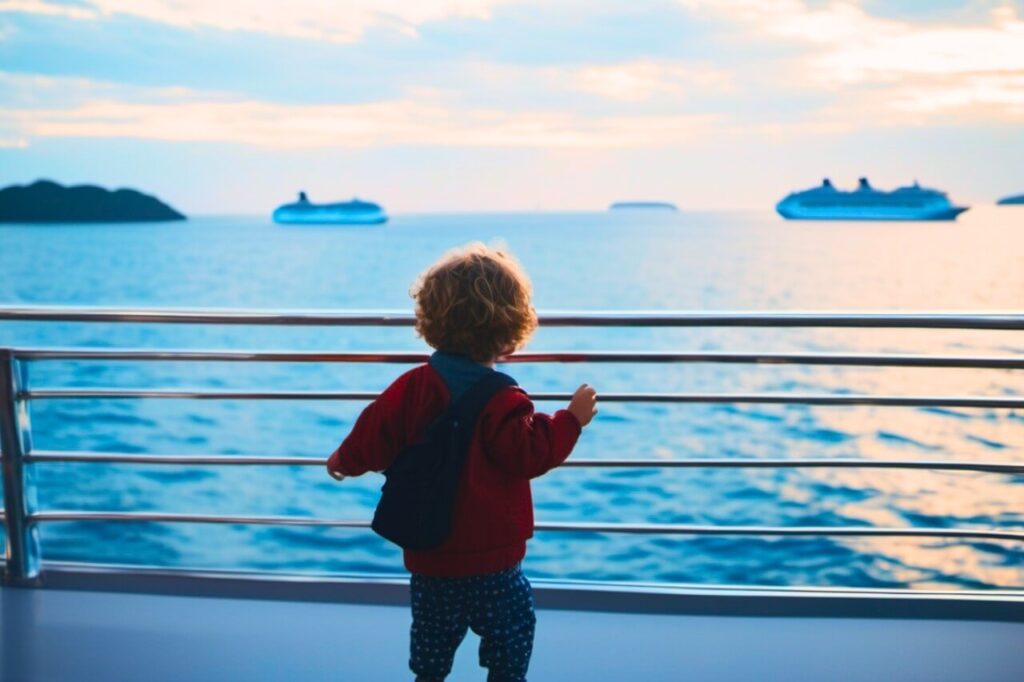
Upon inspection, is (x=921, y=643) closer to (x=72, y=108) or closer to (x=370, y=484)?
(x=370, y=484)

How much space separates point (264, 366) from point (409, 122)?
3805 cm

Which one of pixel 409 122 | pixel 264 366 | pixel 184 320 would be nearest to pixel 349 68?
pixel 409 122

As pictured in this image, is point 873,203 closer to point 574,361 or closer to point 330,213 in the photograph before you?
point 330,213

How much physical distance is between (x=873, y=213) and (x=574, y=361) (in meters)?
62.5

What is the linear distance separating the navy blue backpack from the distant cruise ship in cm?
6043

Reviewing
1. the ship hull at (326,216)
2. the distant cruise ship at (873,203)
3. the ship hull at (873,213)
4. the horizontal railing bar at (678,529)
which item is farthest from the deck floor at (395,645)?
the ship hull at (326,216)

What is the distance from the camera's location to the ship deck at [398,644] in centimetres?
176

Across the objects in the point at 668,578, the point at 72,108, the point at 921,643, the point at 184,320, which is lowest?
the point at 668,578

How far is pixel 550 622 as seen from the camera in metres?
1.97

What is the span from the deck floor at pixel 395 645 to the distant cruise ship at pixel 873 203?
5970 centimetres

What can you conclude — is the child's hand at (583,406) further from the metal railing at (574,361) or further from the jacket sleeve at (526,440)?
the metal railing at (574,361)

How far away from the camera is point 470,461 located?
52.7 inches

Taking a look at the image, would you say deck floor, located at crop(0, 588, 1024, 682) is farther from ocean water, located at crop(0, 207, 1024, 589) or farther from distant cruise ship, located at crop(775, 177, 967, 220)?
distant cruise ship, located at crop(775, 177, 967, 220)

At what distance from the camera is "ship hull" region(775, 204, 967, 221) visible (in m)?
57.5
